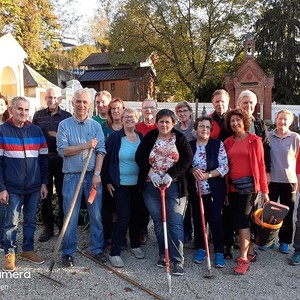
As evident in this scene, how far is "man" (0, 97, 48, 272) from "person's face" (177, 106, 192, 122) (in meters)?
1.81

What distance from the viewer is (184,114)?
4.80 m

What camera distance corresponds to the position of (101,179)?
14.4 feet

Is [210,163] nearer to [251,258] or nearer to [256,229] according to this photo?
[256,229]

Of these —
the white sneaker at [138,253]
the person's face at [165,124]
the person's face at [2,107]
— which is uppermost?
the person's face at [2,107]

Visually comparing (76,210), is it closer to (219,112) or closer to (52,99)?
(52,99)

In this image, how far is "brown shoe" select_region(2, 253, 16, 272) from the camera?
408 cm

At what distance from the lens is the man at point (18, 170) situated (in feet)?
13.3

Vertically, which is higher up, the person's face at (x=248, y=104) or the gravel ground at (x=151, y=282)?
the person's face at (x=248, y=104)

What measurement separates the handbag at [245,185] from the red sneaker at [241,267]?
0.77 m

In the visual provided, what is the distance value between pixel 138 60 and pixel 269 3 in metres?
14.3

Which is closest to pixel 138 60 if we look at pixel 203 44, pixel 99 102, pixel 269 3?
pixel 203 44

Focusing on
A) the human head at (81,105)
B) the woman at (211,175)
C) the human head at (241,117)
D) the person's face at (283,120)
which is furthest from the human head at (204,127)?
the human head at (81,105)

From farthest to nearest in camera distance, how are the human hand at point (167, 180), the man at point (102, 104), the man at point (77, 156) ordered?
1. the man at point (102, 104)
2. the man at point (77, 156)
3. the human hand at point (167, 180)

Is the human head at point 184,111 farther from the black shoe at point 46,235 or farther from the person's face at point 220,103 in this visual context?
the black shoe at point 46,235
